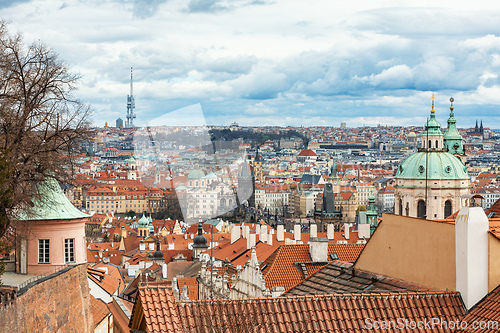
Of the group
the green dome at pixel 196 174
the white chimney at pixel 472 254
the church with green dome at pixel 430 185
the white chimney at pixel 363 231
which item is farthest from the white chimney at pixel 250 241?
the white chimney at pixel 472 254

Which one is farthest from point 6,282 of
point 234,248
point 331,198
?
point 331,198

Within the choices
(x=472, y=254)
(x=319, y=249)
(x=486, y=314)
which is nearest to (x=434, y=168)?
(x=319, y=249)

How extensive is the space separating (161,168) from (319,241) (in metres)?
20.6

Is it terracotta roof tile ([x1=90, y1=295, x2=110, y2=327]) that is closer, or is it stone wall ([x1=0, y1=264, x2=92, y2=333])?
stone wall ([x1=0, y1=264, x2=92, y2=333])

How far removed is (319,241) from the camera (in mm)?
24094

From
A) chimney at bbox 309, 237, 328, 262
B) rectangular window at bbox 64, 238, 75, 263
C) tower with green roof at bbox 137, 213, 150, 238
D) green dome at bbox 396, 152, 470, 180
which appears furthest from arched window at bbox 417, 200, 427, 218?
tower with green roof at bbox 137, 213, 150, 238

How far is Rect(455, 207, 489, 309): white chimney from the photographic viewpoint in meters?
9.00

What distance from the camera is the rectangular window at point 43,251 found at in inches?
790

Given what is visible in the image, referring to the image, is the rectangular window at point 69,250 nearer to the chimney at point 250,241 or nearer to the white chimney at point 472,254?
the white chimney at point 472,254

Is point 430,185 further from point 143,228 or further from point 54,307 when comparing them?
point 143,228

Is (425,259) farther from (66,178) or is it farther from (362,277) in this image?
(66,178)

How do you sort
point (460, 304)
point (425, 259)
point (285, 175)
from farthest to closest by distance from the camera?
1. point (285, 175)
2. point (425, 259)
3. point (460, 304)

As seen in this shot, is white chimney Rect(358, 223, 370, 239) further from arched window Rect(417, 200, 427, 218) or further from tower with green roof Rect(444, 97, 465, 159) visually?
tower with green roof Rect(444, 97, 465, 159)

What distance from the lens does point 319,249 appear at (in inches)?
947
